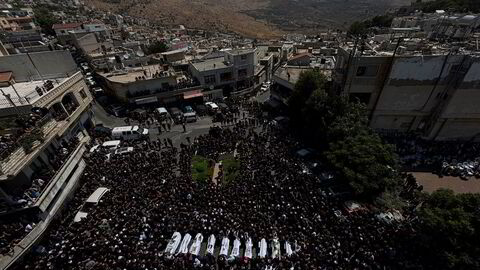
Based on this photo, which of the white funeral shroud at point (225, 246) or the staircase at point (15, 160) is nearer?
the staircase at point (15, 160)

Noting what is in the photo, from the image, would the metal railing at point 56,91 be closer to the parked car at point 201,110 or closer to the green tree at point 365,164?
the parked car at point 201,110

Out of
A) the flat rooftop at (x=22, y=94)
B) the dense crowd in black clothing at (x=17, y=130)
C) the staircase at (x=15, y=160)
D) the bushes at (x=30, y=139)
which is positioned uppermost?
the flat rooftop at (x=22, y=94)

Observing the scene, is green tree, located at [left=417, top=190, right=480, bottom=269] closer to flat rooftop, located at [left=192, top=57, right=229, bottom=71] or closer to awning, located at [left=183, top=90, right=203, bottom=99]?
awning, located at [left=183, top=90, right=203, bottom=99]

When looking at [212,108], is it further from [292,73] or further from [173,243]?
[173,243]

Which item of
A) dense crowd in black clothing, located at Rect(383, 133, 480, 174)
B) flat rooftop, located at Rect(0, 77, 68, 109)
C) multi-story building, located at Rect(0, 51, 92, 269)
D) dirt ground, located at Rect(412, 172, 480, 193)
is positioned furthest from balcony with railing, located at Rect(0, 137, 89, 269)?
dense crowd in black clothing, located at Rect(383, 133, 480, 174)

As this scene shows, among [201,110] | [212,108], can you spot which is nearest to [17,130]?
[201,110]

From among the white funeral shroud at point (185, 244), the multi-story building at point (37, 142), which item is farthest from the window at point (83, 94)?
the white funeral shroud at point (185, 244)
